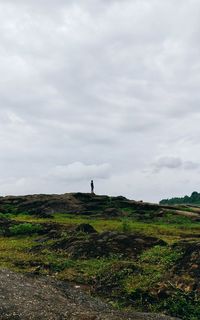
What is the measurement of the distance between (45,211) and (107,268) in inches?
2030

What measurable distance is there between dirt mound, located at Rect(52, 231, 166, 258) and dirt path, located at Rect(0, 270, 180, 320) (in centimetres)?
819

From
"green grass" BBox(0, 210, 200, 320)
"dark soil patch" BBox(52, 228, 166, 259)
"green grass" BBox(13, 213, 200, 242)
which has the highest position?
"green grass" BBox(13, 213, 200, 242)

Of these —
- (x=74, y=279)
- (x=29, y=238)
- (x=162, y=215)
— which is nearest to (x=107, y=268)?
(x=74, y=279)

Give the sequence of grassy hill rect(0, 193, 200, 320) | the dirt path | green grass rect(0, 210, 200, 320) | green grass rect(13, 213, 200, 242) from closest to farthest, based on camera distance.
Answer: the dirt path → green grass rect(0, 210, 200, 320) → grassy hill rect(0, 193, 200, 320) → green grass rect(13, 213, 200, 242)

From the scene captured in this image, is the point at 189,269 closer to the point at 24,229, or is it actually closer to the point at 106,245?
the point at 106,245

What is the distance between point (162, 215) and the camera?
3039 inches

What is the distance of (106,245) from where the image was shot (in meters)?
39.5

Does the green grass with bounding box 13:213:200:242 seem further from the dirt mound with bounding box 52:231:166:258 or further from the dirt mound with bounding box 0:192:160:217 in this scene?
the dirt mound with bounding box 52:231:166:258

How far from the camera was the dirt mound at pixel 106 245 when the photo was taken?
38.1m

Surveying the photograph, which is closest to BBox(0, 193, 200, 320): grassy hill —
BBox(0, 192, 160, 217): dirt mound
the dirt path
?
the dirt path

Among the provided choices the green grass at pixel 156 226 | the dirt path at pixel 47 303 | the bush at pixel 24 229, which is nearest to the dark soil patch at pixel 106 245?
the dirt path at pixel 47 303

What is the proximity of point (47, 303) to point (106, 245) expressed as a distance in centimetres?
1498

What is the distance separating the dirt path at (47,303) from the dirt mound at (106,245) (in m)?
8.19

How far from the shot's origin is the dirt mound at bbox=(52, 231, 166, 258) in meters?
38.1
